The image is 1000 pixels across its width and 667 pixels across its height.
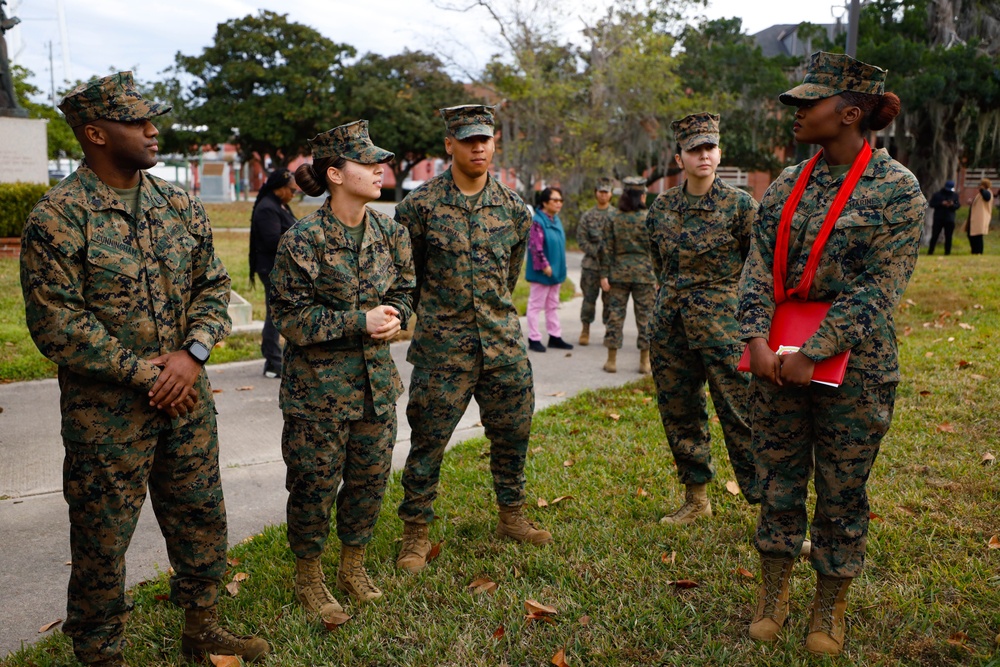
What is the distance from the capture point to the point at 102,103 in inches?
119

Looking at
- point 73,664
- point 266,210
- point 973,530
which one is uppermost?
point 266,210

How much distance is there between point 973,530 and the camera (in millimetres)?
4508

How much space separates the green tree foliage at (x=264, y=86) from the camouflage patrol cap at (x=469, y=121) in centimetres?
3204

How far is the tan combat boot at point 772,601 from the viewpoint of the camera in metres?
3.55

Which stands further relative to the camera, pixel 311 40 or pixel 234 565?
pixel 311 40

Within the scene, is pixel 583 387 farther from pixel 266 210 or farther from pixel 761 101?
pixel 761 101

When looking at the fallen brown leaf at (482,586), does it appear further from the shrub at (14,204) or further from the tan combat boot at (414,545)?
the shrub at (14,204)

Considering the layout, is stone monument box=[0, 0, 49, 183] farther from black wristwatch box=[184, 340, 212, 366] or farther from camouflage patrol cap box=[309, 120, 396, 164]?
black wristwatch box=[184, 340, 212, 366]

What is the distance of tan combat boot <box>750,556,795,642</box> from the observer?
3549mm

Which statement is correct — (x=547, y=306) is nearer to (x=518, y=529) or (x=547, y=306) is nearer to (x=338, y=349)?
(x=518, y=529)

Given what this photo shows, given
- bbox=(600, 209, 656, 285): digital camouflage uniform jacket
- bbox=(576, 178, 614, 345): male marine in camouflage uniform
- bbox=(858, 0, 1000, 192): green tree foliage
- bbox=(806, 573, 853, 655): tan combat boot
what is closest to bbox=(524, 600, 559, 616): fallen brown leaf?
bbox=(806, 573, 853, 655): tan combat boot

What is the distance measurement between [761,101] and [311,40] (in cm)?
1892

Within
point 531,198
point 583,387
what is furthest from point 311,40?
point 583,387

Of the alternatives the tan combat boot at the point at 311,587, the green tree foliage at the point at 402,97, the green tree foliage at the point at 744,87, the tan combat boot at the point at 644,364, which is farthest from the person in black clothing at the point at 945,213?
the green tree foliage at the point at 402,97
